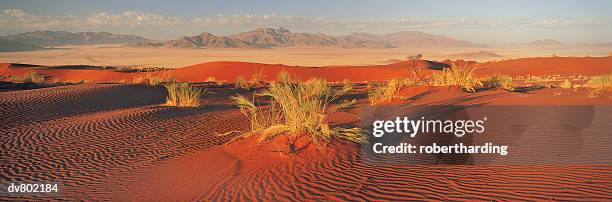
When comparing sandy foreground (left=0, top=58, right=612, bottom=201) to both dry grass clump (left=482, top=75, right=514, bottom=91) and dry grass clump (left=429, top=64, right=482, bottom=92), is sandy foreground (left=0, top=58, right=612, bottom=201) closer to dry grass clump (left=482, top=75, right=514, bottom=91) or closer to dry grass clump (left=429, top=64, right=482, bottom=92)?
dry grass clump (left=429, top=64, right=482, bottom=92)

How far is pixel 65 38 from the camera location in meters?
136

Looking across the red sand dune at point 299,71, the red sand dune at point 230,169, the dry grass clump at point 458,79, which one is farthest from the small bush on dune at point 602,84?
the red sand dune at point 299,71

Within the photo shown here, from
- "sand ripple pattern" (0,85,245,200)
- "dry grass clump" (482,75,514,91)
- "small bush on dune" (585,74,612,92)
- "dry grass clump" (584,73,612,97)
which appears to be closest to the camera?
"sand ripple pattern" (0,85,245,200)

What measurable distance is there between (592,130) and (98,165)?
8752 millimetres

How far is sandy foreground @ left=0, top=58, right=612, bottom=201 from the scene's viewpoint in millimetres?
5727

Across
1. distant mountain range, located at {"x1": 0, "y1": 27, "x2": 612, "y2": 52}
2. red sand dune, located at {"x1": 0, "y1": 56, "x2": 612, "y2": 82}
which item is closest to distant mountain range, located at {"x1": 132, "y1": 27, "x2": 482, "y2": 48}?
distant mountain range, located at {"x1": 0, "y1": 27, "x2": 612, "y2": 52}

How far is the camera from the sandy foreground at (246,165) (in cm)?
573

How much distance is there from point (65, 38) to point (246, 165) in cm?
14733

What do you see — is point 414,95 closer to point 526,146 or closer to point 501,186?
point 526,146

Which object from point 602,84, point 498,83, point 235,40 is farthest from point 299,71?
point 235,40

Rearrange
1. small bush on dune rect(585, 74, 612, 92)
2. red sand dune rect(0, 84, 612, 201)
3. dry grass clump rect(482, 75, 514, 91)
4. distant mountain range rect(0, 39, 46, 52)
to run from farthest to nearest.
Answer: distant mountain range rect(0, 39, 46, 52) < dry grass clump rect(482, 75, 514, 91) < small bush on dune rect(585, 74, 612, 92) < red sand dune rect(0, 84, 612, 201)

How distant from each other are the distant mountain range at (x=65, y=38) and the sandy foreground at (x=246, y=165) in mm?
132083

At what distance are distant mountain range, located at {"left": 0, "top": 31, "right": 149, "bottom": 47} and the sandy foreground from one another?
433 feet

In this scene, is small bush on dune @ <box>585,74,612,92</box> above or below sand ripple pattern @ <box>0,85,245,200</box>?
above
